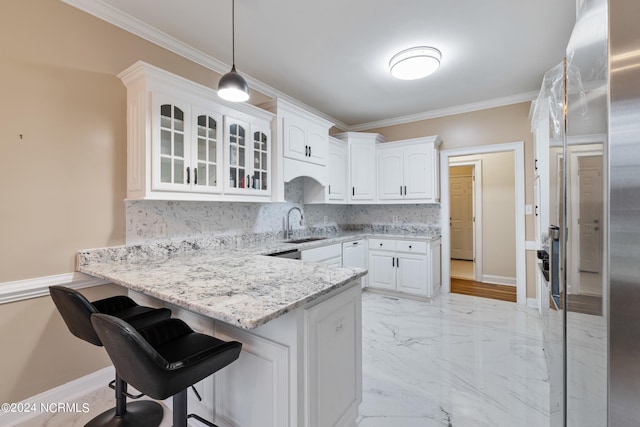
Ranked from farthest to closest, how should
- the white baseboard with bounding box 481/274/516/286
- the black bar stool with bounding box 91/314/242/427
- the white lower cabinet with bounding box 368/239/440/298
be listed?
1. the white baseboard with bounding box 481/274/516/286
2. the white lower cabinet with bounding box 368/239/440/298
3. the black bar stool with bounding box 91/314/242/427

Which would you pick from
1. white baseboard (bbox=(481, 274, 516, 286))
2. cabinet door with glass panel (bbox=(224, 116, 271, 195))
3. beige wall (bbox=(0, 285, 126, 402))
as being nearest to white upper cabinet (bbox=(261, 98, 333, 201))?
cabinet door with glass panel (bbox=(224, 116, 271, 195))

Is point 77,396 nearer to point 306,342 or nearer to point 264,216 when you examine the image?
point 306,342

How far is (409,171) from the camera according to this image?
4.03 meters

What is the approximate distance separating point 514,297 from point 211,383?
4.09m

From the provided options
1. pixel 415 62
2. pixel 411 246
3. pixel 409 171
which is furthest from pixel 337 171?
pixel 415 62

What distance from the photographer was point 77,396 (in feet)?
5.98

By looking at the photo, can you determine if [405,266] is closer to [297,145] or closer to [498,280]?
[498,280]

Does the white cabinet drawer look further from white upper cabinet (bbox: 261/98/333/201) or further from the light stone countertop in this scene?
the light stone countertop

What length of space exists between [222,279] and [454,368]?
1939mm

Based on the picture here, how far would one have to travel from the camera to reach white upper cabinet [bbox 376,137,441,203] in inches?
152

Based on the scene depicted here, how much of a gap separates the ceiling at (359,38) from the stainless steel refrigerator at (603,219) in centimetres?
145

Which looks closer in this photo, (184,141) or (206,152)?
(184,141)

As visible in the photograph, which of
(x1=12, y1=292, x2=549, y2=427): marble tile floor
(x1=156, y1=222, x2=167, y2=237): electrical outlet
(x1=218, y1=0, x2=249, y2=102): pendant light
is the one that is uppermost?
(x1=218, y1=0, x2=249, y2=102): pendant light

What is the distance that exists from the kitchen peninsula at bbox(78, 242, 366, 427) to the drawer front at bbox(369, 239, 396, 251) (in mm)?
2455
